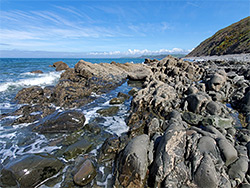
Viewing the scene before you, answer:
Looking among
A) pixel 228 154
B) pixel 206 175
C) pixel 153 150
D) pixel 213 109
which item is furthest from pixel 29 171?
pixel 213 109

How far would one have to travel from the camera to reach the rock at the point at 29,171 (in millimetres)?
4652

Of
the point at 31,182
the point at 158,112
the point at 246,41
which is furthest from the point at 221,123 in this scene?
the point at 246,41

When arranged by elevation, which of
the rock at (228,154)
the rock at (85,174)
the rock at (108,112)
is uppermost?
the rock at (228,154)

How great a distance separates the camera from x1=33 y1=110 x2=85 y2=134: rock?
26.1ft

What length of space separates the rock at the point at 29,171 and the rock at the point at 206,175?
5.03 meters

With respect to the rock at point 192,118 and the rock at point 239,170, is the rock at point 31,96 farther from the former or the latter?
the rock at point 239,170

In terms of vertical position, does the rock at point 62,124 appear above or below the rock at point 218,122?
below

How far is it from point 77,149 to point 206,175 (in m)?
5.23

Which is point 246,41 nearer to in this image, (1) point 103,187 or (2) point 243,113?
(2) point 243,113

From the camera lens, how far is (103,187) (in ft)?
15.4

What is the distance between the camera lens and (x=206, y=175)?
3.94m

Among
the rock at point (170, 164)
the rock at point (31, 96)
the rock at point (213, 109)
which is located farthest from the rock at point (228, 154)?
the rock at point (31, 96)

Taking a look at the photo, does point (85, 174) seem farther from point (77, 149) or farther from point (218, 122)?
point (218, 122)

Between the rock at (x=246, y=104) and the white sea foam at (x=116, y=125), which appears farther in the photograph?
the rock at (x=246, y=104)
